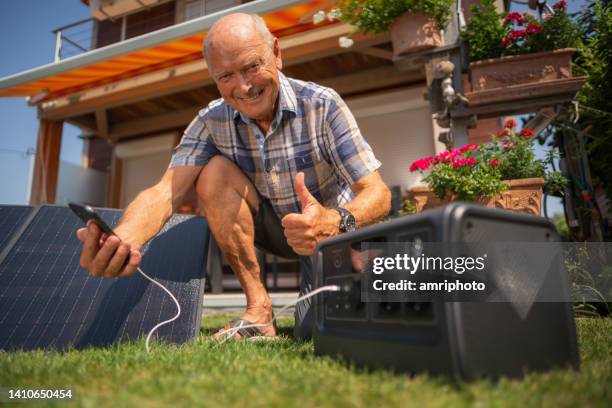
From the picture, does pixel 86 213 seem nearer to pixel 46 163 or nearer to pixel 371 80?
pixel 371 80

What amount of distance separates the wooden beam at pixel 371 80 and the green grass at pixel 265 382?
4520 mm

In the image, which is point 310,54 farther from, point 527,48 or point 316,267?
point 316,267

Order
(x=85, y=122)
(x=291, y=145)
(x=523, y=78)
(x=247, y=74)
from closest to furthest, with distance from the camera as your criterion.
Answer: (x=247, y=74)
(x=291, y=145)
(x=523, y=78)
(x=85, y=122)

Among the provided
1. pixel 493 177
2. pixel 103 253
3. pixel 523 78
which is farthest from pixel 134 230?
pixel 523 78

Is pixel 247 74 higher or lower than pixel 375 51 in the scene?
lower

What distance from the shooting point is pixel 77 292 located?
1.57 meters

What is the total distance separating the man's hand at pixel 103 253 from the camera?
1244 mm

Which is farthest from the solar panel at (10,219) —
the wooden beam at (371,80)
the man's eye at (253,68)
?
the wooden beam at (371,80)

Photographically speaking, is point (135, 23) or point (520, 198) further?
point (135, 23)

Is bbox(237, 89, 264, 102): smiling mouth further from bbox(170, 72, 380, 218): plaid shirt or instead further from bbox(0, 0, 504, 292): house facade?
bbox(0, 0, 504, 292): house facade

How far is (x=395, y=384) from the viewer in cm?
77

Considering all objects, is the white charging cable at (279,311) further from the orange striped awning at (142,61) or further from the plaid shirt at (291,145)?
the orange striped awning at (142,61)

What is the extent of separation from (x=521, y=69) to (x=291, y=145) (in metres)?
1.97

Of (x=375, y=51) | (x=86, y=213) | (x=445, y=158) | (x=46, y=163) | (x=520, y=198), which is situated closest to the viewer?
(x=86, y=213)
